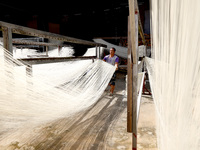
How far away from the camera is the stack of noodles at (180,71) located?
342 millimetres

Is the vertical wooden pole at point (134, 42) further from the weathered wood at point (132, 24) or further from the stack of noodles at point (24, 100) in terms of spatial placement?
the stack of noodles at point (24, 100)

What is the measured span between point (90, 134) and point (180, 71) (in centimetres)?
116

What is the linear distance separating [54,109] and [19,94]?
0.88ft

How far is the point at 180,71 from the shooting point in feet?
1.22

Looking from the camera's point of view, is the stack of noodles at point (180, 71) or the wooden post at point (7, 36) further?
the wooden post at point (7, 36)

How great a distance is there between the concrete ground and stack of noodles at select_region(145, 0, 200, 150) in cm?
83

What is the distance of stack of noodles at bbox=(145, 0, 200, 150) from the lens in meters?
0.34

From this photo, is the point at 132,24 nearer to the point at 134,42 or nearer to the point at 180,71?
the point at 134,42

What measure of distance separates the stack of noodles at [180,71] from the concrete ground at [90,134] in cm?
83

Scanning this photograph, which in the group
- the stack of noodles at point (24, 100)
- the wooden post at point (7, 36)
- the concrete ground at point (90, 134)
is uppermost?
the wooden post at point (7, 36)

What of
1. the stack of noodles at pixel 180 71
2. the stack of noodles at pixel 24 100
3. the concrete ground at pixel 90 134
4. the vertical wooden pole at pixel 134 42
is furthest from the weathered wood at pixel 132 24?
the concrete ground at pixel 90 134

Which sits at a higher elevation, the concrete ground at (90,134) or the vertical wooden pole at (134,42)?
the vertical wooden pole at (134,42)

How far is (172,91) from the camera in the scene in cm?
42

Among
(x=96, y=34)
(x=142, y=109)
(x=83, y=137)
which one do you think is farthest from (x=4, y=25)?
(x=96, y=34)
